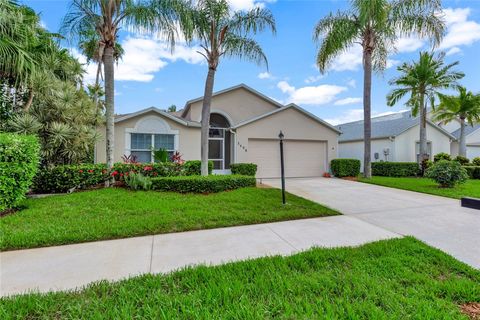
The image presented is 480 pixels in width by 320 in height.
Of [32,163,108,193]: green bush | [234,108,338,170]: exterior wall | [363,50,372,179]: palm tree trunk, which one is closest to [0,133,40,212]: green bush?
[32,163,108,193]: green bush

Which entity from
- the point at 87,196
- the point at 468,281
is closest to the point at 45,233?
the point at 87,196

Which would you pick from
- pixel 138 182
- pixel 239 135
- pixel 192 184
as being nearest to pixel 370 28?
pixel 239 135

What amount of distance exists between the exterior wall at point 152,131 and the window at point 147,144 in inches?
9.4

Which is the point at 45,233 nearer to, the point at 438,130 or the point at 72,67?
the point at 72,67

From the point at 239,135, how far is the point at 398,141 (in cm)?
1235

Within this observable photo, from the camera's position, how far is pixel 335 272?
294 centimetres

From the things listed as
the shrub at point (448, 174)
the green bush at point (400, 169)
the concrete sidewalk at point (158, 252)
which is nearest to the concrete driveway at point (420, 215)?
the concrete sidewalk at point (158, 252)

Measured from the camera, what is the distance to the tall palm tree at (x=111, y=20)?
813cm

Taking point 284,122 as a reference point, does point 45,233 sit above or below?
below

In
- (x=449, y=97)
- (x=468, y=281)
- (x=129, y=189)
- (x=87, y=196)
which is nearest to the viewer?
(x=468, y=281)

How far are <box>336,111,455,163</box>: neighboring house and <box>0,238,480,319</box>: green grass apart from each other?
1651 cm

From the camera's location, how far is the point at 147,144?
12.1m

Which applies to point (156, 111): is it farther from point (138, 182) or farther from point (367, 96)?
point (367, 96)

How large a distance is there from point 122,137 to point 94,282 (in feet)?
33.3
